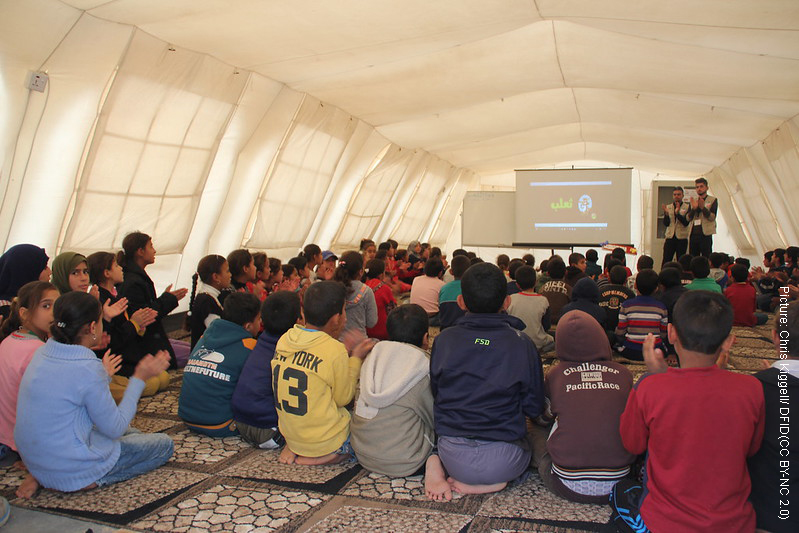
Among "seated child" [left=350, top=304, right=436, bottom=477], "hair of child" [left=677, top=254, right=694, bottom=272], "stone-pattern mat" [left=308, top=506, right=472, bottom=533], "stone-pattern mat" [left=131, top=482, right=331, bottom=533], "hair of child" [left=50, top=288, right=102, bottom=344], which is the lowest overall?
"stone-pattern mat" [left=131, top=482, right=331, bottom=533]

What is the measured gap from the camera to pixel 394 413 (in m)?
2.99

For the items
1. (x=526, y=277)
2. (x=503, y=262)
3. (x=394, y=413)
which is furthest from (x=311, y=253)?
(x=394, y=413)

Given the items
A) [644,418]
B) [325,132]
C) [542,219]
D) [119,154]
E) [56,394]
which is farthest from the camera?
[542,219]

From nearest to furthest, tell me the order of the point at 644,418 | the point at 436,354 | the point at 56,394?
the point at 644,418
the point at 56,394
the point at 436,354

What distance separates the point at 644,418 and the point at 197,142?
6363mm

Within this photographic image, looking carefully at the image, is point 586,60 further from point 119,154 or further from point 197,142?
point 119,154

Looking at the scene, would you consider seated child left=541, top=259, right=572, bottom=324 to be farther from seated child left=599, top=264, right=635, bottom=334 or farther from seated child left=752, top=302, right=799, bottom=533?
seated child left=752, top=302, right=799, bottom=533

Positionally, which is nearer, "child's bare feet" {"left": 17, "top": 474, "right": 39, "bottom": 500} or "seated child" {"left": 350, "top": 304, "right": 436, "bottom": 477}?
"child's bare feet" {"left": 17, "top": 474, "right": 39, "bottom": 500}

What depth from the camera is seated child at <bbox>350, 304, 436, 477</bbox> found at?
299 centimetres

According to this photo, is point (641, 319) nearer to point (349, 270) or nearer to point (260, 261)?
point (349, 270)

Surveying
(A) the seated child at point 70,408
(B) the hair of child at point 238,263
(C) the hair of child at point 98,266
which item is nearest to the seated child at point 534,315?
(B) the hair of child at point 238,263

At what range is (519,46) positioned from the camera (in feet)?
23.9

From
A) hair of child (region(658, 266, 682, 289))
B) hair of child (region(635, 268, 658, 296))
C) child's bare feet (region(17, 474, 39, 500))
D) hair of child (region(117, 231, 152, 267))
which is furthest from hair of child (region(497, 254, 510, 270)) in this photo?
child's bare feet (region(17, 474, 39, 500))

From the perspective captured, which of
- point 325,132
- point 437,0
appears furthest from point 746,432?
point 325,132
